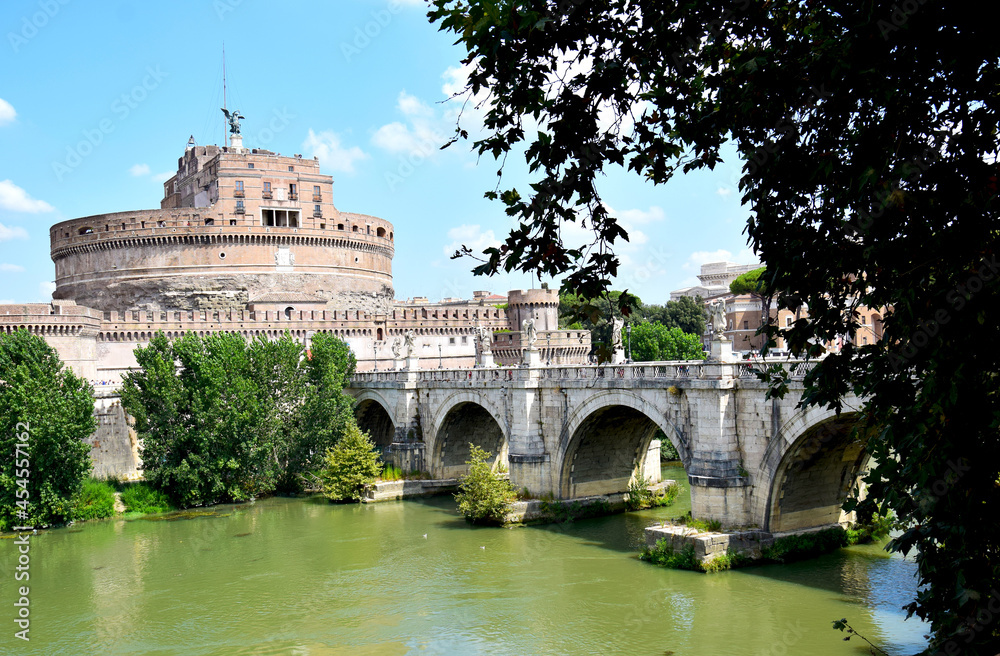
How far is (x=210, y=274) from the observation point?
46.3 metres

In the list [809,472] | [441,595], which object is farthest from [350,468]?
[809,472]

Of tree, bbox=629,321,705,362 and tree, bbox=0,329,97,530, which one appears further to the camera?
tree, bbox=629,321,705,362

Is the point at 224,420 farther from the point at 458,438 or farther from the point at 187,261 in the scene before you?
the point at 187,261

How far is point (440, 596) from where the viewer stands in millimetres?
16766

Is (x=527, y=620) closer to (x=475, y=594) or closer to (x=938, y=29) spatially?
(x=475, y=594)

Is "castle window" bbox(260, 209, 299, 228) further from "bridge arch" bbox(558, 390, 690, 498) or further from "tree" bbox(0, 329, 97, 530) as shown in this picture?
"bridge arch" bbox(558, 390, 690, 498)

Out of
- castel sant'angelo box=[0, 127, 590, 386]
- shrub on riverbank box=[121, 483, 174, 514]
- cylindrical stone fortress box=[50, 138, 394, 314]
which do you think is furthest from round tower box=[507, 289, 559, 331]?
shrub on riverbank box=[121, 483, 174, 514]

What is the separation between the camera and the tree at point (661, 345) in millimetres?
43094

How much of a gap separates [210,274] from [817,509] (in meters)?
37.1

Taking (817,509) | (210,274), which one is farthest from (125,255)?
(817,509)

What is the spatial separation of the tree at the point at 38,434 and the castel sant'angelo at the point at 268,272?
14.8m

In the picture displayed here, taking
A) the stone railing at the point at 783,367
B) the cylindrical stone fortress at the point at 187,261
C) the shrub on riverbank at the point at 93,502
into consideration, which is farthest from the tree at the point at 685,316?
the stone railing at the point at 783,367

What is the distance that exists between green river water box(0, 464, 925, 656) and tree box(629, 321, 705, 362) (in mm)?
20381

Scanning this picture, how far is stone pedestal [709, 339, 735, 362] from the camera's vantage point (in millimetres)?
17344
